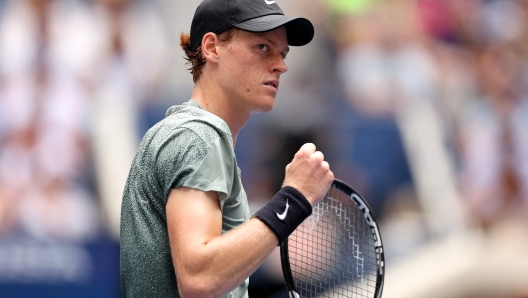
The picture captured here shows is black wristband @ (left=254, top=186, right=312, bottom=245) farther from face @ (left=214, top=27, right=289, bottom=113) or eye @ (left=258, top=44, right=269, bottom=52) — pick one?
eye @ (left=258, top=44, right=269, bottom=52)

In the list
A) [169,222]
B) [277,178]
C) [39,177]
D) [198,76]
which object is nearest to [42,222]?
[39,177]

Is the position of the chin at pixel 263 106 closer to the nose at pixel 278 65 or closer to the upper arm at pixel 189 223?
the nose at pixel 278 65

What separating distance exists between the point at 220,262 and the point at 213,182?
197mm

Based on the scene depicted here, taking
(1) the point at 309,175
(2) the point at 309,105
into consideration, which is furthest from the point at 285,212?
(2) the point at 309,105

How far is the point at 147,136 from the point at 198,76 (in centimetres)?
37

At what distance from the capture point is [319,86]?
6.01 m

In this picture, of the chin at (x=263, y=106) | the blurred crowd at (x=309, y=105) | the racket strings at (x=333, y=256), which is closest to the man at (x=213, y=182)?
the chin at (x=263, y=106)

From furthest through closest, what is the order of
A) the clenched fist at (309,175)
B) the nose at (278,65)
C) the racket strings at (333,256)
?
the racket strings at (333,256)
the nose at (278,65)
the clenched fist at (309,175)

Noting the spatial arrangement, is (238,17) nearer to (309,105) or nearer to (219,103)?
(219,103)

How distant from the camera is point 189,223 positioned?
5.98 feet

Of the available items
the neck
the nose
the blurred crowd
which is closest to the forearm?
the neck

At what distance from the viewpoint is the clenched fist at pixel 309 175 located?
78.2 inches

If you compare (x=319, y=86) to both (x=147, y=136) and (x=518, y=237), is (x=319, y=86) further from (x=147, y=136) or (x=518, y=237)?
(x=147, y=136)

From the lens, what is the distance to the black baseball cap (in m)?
2.21
